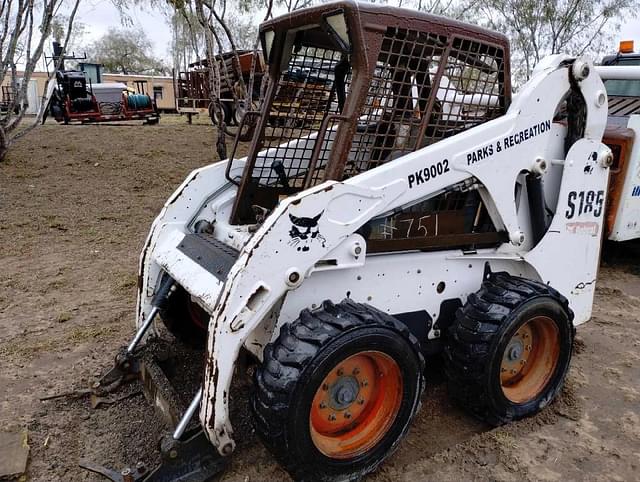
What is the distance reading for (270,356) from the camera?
231 centimetres

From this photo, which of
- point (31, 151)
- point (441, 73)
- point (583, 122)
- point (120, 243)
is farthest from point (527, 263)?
point (31, 151)

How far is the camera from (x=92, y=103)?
17.3m

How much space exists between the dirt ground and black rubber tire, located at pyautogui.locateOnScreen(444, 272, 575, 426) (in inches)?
4.6

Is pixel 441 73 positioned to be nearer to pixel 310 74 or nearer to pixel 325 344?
pixel 310 74

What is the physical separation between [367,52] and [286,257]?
0.96 metres

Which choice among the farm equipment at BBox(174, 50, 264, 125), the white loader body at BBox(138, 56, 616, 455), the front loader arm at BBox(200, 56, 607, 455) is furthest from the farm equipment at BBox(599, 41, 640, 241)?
the farm equipment at BBox(174, 50, 264, 125)

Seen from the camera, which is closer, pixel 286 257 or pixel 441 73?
pixel 286 257

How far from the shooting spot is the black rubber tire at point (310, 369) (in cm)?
223

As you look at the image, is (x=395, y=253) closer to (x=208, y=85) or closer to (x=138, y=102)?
(x=208, y=85)

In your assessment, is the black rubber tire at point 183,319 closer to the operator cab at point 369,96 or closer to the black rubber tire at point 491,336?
the operator cab at point 369,96

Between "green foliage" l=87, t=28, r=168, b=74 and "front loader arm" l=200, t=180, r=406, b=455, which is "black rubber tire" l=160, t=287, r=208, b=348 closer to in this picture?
"front loader arm" l=200, t=180, r=406, b=455

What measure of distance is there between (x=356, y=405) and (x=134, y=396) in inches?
53.6

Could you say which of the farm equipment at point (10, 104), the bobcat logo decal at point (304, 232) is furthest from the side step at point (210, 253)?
the farm equipment at point (10, 104)

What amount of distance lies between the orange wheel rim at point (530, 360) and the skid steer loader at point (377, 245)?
0.01m
